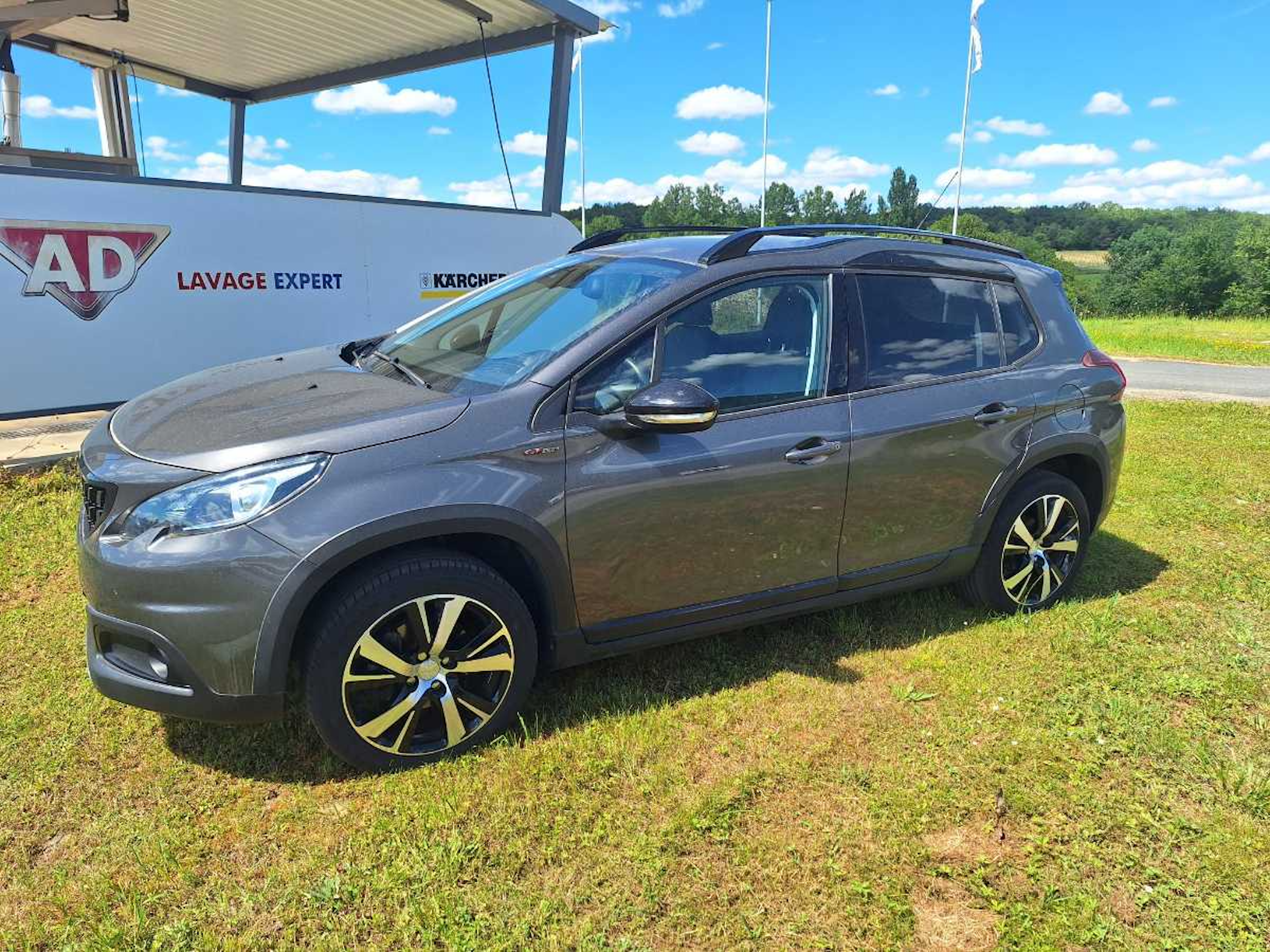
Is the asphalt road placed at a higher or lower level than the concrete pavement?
higher

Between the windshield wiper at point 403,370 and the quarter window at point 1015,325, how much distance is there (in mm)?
2571

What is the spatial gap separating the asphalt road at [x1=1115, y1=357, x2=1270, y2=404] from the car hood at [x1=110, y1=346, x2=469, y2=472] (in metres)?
12.4

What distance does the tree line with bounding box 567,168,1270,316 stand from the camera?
36.8m

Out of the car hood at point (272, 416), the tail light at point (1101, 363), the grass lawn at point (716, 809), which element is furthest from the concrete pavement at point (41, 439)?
the tail light at point (1101, 363)

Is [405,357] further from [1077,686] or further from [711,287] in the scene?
[1077,686]

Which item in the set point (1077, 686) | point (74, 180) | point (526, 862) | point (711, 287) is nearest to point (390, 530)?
point (526, 862)

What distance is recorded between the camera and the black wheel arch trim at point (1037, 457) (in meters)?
3.79

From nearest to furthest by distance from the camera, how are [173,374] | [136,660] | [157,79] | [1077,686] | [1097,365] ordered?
1. [136,660]
2. [1077,686]
3. [1097,365]
4. [173,374]
5. [157,79]

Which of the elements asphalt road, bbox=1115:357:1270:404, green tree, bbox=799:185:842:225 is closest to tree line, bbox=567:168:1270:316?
green tree, bbox=799:185:842:225

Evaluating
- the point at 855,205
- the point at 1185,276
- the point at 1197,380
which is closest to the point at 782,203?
the point at 855,205

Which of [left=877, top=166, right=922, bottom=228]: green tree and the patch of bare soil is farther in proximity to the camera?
[left=877, top=166, right=922, bottom=228]: green tree

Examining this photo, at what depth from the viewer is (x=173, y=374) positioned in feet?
22.1

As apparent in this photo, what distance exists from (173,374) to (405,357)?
4243 mm

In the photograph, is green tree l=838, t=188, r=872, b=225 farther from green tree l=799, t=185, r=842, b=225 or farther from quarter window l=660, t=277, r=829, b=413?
quarter window l=660, t=277, r=829, b=413
